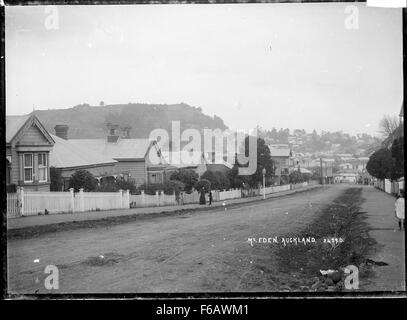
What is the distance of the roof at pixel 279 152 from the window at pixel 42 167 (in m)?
1.96

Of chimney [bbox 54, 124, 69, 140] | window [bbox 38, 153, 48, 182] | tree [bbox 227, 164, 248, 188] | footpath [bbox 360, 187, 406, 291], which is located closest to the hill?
chimney [bbox 54, 124, 69, 140]

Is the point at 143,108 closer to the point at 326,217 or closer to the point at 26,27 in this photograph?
the point at 26,27

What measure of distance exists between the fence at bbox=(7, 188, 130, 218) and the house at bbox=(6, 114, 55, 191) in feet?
0.26

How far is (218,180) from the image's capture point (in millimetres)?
3609

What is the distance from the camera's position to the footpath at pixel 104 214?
325 centimetres

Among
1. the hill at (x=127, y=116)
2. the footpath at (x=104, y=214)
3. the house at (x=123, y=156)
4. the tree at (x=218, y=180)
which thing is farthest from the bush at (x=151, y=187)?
the hill at (x=127, y=116)

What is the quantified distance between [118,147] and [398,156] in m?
2.36

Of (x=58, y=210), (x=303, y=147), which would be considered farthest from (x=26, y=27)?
(x=303, y=147)

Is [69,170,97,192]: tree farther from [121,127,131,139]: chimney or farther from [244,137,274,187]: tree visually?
[244,137,274,187]: tree

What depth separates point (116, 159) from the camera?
3.53 m

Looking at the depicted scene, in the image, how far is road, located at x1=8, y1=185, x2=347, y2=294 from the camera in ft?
10.2

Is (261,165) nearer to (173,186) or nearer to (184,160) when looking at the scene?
(184,160)

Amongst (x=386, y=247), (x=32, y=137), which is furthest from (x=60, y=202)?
(x=386, y=247)
